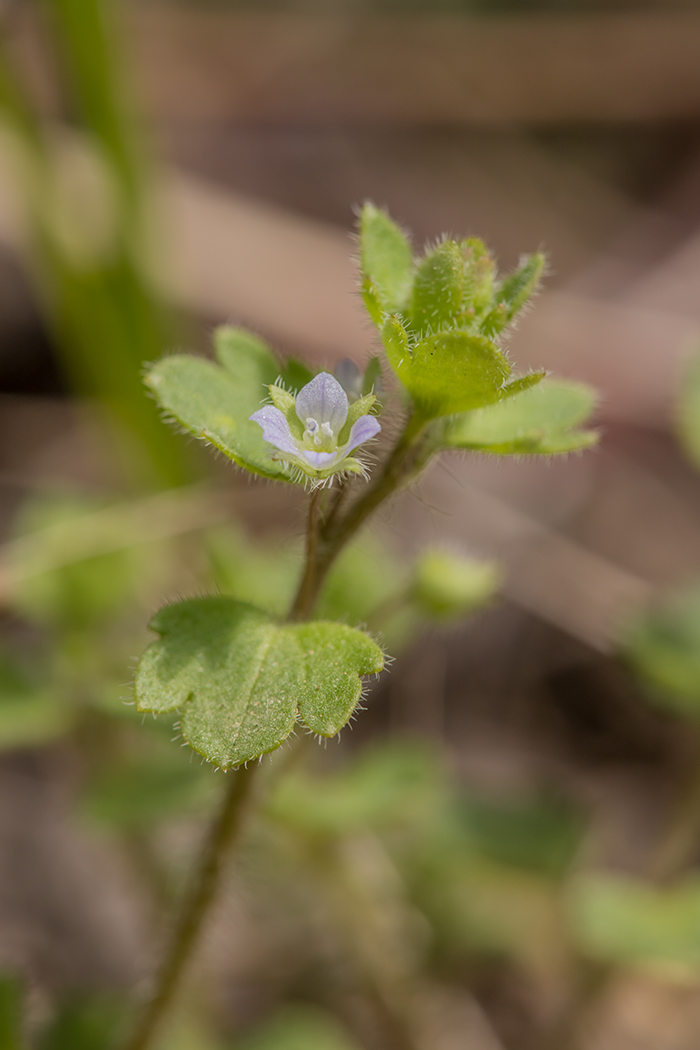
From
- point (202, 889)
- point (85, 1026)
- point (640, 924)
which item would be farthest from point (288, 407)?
point (640, 924)

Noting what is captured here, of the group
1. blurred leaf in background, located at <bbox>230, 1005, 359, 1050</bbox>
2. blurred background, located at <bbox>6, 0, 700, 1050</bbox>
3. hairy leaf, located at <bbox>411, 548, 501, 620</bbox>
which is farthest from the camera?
blurred background, located at <bbox>6, 0, 700, 1050</bbox>

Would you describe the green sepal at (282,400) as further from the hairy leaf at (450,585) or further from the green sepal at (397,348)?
the hairy leaf at (450,585)

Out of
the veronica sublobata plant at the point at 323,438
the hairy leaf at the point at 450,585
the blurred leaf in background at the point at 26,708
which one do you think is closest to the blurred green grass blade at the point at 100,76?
the blurred leaf in background at the point at 26,708

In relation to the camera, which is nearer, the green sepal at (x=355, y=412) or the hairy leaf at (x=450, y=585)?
the green sepal at (x=355, y=412)

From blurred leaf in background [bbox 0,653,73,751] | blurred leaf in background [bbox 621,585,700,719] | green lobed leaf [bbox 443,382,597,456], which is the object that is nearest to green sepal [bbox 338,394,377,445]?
green lobed leaf [bbox 443,382,597,456]

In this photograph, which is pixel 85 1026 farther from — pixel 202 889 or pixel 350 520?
pixel 350 520

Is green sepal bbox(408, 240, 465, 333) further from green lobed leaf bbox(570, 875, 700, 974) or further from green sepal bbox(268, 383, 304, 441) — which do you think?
green lobed leaf bbox(570, 875, 700, 974)

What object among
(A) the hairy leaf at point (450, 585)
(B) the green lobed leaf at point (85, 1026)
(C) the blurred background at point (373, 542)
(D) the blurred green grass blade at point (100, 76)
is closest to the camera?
(A) the hairy leaf at point (450, 585)

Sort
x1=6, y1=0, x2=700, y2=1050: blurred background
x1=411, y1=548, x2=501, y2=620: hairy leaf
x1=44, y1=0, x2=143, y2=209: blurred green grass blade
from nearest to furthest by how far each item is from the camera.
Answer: x1=411, y1=548, x2=501, y2=620: hairy leaf → x1=6, y1=0, x2=700, y2=1050: blurred background → x1=44, y1=0, x2=143, y2=209: blurred green grass blade
